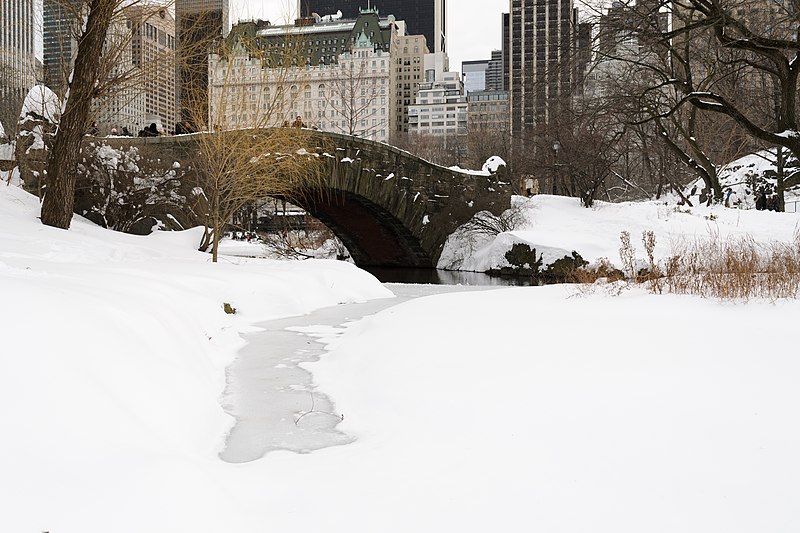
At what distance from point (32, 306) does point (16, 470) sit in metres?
1.50

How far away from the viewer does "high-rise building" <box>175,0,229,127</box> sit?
552 inches

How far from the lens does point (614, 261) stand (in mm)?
22906

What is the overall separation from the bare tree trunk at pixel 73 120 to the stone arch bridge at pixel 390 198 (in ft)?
21.1

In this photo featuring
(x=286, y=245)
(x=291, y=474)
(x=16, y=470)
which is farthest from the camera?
(x=286, y=245)

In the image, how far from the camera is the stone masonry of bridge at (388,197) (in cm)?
2309

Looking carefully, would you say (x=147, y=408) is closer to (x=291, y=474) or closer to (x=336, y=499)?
(x=291, y=474)

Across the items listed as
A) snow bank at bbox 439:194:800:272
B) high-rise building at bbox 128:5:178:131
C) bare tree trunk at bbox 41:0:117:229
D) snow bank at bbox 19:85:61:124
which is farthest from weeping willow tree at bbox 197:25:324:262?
snow bank at bbox 439:194:800:272

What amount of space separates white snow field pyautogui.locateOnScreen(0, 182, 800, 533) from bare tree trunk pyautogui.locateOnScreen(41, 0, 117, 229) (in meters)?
6.55

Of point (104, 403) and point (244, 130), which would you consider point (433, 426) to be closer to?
point (104, 403)

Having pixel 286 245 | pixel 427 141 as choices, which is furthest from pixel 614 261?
pixel 427 141

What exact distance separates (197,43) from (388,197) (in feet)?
41.1

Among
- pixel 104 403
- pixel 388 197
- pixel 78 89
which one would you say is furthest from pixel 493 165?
pixel 104 403

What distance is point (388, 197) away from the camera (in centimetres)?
2562

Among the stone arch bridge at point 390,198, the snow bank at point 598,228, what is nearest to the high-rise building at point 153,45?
the stone arch bridge at point 390,198
